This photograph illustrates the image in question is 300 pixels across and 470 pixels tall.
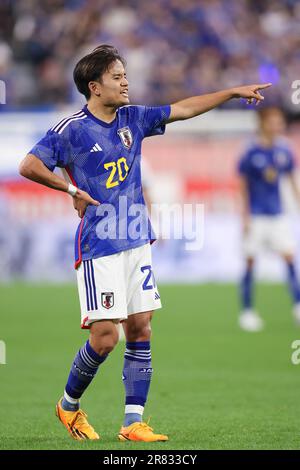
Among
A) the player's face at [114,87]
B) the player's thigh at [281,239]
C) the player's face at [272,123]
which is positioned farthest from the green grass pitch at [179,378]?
the player's face at [272,123]

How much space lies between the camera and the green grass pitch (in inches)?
261

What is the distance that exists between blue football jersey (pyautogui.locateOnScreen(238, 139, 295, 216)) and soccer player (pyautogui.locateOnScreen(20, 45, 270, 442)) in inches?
264

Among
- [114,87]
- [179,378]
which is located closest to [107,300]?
[114,87]

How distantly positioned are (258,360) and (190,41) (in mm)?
13330

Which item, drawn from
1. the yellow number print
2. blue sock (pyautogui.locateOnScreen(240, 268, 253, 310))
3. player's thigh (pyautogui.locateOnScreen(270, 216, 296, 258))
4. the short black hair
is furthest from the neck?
player's thigh (pyautogui.locateOnScreen(270, 216, 296, 258))

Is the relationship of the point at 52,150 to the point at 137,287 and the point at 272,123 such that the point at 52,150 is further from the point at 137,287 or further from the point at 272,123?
the point at 272,123

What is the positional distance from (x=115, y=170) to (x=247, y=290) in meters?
7.07

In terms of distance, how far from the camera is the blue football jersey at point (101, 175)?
251 inches

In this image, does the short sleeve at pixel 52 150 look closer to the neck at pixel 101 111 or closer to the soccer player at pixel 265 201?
the neck at pixel 101 111

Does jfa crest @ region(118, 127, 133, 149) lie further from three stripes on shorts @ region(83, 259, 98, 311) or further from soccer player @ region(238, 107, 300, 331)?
soccer player @ region(238, 107, 300, 331)

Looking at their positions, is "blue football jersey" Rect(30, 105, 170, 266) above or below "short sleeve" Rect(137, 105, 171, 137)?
below

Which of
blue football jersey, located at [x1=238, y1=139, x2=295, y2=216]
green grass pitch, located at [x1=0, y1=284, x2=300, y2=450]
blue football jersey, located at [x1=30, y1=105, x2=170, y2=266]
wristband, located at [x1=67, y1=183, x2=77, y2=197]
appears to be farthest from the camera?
blue football jersey, located at [x1=238, y1=139, x2=295, y2=216]
